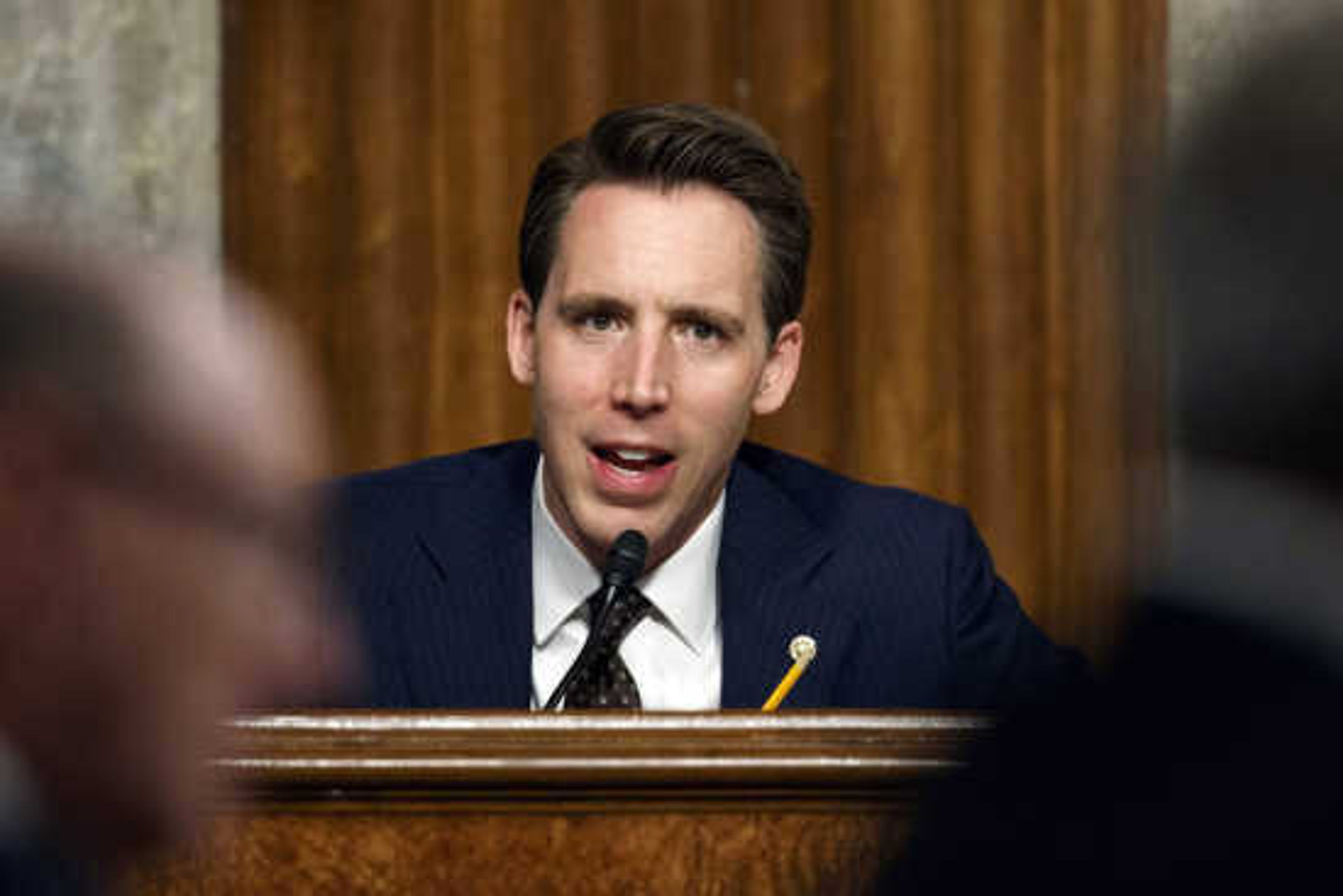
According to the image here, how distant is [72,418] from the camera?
0.43 metres

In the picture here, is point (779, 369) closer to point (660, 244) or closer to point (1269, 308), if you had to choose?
point (660, 244)

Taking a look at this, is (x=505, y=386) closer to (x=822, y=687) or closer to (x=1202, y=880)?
(x=822, y=687)

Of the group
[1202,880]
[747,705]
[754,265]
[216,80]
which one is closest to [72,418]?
[1202,880]

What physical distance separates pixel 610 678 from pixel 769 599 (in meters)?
0.27

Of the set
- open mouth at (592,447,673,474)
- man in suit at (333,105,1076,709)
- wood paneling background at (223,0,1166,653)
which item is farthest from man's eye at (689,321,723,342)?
wood paneling background at (223,0,1166,653)

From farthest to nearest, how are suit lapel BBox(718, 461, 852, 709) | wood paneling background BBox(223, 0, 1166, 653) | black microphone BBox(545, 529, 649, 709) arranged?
wood paneling background BBox(223, 0, 1166, 653) < suit lapel BBox(718, 461, 852, 709) < black microphone BBox(545, 529, 649, 709)

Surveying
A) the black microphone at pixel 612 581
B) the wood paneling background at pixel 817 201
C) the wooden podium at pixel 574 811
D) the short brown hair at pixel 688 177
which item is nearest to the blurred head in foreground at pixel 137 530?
the wooden podium at pixel 574 811

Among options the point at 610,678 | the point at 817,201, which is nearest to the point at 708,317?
the point at 610,678

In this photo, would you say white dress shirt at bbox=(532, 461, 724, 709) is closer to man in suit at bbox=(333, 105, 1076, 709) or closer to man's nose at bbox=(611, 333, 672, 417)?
man in suit at bbox=(333, 105, 1076, 709)

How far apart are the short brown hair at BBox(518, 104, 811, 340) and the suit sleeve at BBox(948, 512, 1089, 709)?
32cm

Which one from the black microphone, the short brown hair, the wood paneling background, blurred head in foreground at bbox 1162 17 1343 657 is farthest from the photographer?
the wood paneling background

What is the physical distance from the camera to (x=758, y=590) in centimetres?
178

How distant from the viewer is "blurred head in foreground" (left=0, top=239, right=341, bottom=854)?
0.43 metres

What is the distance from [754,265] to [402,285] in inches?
33.9
